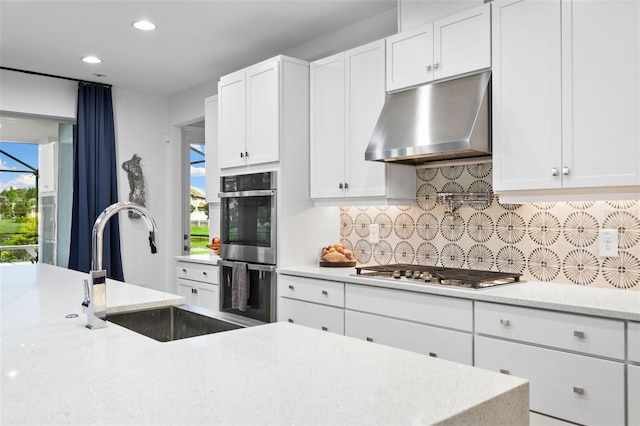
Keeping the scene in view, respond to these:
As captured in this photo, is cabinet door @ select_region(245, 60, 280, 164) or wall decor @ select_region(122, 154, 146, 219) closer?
cabinet door @ select_region(245, 60, 280, 164)

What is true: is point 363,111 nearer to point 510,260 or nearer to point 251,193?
point 251,193

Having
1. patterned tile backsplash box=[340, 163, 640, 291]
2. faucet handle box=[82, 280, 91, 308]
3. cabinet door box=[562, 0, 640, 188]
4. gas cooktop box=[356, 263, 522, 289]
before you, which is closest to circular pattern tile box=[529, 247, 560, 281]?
patterned tile backsplash box=[340, 163, 640, 291]

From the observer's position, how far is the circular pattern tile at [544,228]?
9.36 feet

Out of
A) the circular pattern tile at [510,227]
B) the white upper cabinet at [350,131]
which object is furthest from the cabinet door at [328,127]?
the circular pattern tile at [510,227]

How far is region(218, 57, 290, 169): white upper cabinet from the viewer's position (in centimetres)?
379

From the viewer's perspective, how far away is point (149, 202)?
5.87 m

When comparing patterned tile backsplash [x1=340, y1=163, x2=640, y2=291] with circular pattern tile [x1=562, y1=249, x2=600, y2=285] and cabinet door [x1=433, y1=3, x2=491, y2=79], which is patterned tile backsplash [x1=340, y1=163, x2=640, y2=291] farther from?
cabinet door [x1=433, y1=3, x2=491, y2=79]

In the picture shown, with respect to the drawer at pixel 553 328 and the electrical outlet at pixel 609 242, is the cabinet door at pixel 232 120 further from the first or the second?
the electrical outlet at pixel 609 242

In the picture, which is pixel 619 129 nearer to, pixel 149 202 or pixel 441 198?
pixel 441 198

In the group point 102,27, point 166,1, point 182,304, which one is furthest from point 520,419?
point 102,27

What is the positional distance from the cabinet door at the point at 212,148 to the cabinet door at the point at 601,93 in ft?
10.8

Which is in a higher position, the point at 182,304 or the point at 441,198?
the point at 441,198

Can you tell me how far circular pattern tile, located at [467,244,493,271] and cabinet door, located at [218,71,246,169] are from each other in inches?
74.8

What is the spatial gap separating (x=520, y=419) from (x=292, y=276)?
8.62 feet
